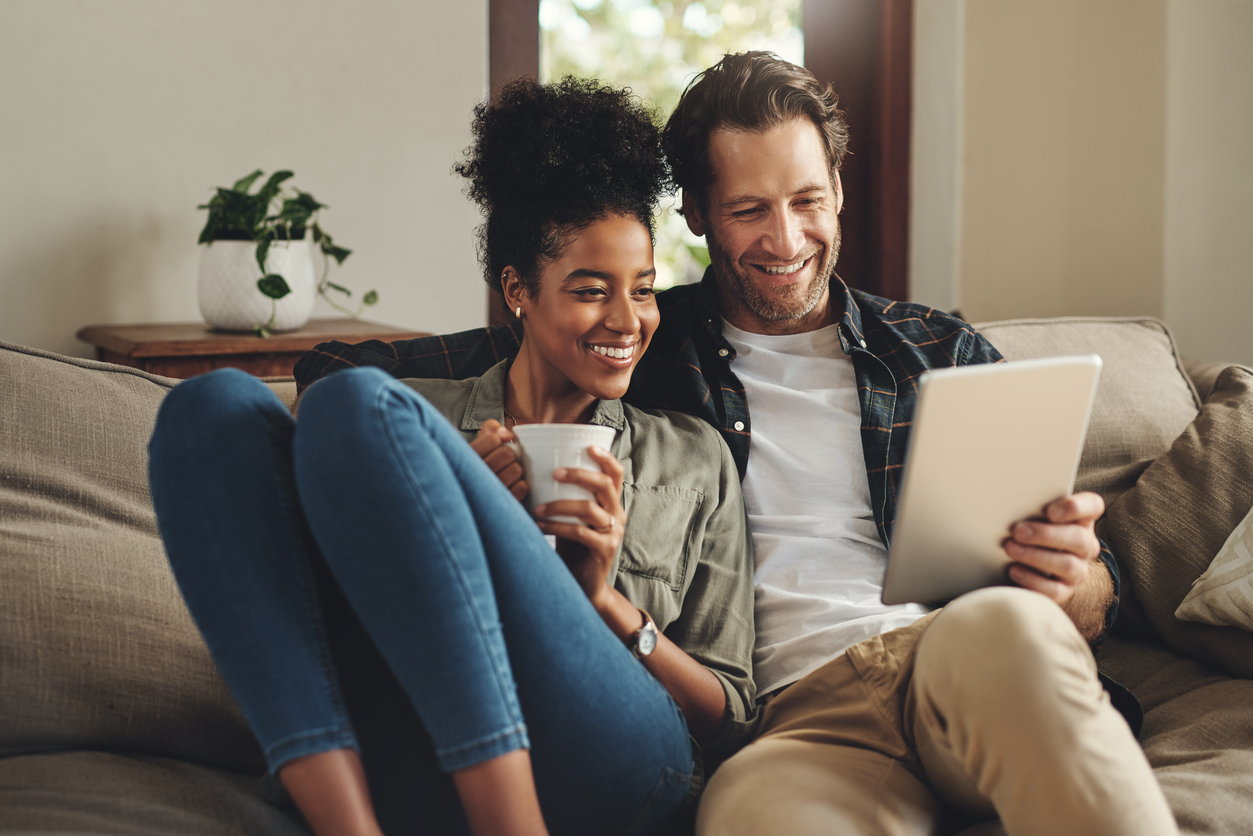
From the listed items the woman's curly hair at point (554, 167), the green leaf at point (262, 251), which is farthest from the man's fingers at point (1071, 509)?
the green leaf at point (262, 251)

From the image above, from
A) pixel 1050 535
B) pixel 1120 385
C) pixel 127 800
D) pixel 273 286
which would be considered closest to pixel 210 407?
pixel 127 800

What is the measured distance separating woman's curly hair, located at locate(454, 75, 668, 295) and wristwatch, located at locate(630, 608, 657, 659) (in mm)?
473

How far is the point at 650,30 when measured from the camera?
107 inches

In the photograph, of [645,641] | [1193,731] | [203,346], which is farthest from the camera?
[203,346]

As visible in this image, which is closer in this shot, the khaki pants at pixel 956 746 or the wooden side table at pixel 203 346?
the khaki pants at pixel 956 746

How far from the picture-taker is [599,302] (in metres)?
1.25

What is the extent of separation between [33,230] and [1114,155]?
7.92ft

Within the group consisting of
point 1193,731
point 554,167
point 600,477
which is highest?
point 554,167

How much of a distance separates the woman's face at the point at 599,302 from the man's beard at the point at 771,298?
24 centimetres

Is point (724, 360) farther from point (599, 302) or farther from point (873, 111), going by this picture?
point (873, 111)

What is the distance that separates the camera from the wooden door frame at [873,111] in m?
2.66

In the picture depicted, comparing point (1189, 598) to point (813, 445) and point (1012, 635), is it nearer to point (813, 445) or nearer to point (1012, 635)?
point (813, 445)

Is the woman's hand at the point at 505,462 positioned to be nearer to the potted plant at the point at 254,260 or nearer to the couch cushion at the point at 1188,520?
the couch cushion at the point at 1188,520

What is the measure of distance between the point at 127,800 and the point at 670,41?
236 centimetres
